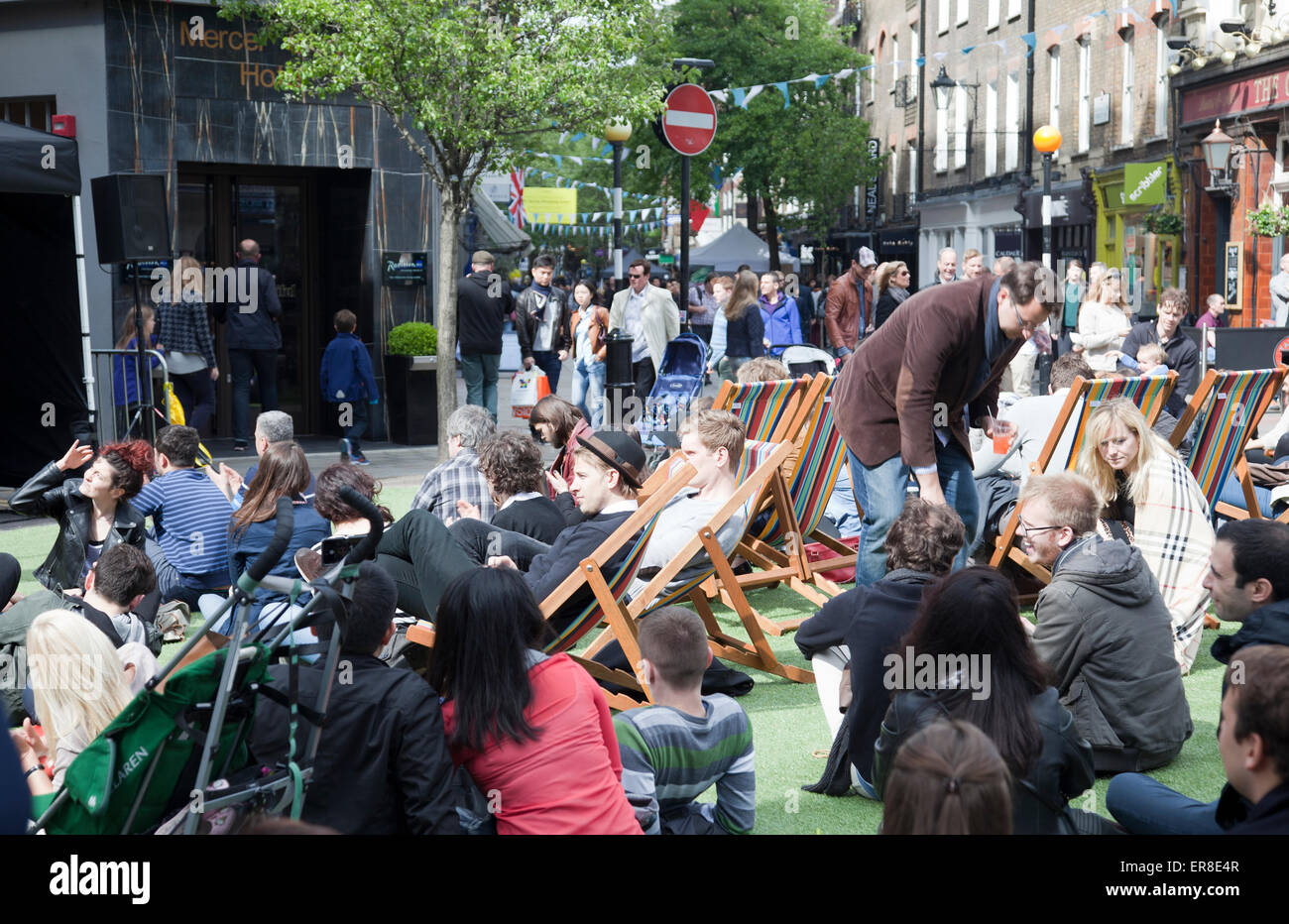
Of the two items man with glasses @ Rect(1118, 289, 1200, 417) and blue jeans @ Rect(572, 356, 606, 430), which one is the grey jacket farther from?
blue jeans @ Rect(572, 356, 606, 430)

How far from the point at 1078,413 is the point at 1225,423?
0.94 meters

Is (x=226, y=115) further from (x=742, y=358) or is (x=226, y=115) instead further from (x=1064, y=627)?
(x=1064, y=627)

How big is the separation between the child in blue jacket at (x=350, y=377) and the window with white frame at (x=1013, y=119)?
26874 mm

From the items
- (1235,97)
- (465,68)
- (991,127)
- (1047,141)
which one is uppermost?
(991,127)

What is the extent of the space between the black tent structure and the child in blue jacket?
9.44 ft

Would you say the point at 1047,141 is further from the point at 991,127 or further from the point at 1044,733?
the point at 1044,733

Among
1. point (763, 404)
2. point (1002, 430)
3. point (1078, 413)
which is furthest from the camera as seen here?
point (763, 404)

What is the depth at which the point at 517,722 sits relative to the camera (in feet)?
11.3

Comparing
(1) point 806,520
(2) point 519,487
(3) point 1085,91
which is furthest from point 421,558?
(3) point 1085,91

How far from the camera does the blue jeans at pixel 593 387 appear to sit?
15.1 meters

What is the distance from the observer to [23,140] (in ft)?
32.3

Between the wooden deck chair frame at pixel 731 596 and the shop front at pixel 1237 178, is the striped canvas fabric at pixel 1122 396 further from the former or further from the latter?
the shop front at pixel 1237 178

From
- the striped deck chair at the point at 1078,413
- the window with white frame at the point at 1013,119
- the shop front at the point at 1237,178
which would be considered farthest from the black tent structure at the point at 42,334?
the window with white frame at the point at 1013,119
